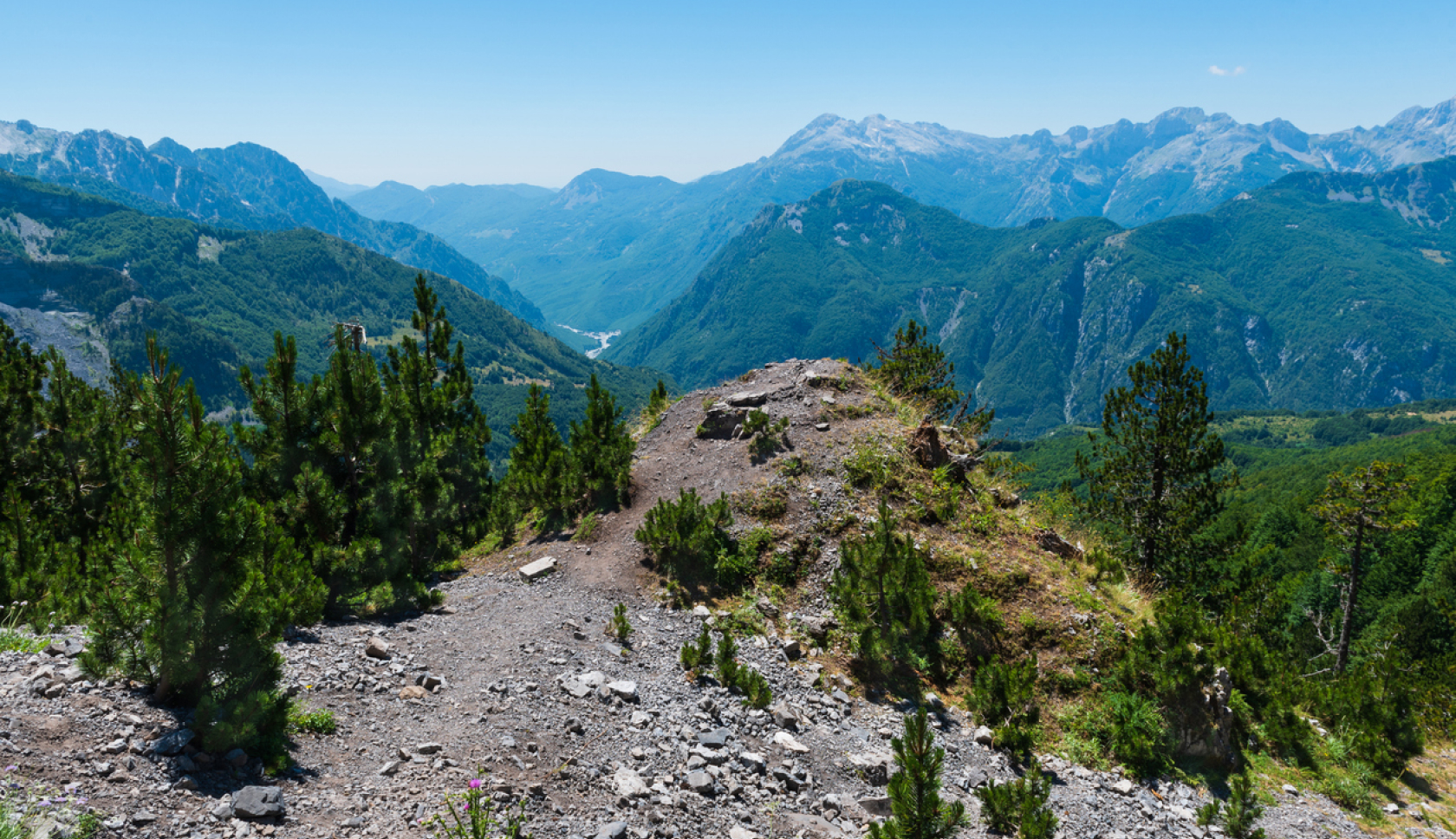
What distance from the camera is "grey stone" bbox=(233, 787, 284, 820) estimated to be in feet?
22.0

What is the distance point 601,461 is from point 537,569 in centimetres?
382

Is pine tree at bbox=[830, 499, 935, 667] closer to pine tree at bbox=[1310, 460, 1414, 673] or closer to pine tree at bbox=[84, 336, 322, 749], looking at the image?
pine tree at bbox=[84, 336, 322, 749]

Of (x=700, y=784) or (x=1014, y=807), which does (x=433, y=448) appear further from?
(x=1014, y=807)

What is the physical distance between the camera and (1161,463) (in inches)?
890

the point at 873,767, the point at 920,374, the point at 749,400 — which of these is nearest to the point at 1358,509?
the point at 920,374

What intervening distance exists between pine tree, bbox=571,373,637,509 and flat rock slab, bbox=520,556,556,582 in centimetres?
272

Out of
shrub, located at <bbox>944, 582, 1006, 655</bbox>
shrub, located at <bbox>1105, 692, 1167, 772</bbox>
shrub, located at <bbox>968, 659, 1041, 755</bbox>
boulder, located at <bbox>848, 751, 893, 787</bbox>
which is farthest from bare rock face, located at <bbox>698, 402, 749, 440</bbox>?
shrub, located at <bbox>1105, 692, 1167, 772</bbox>

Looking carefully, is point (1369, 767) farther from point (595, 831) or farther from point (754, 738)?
point (595, 831)

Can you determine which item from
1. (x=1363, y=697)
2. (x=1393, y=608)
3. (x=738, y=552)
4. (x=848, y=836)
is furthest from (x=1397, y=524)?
(x=1393, y=608)

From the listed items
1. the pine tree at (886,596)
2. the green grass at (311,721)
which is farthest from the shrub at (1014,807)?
the green grass at (311,721)

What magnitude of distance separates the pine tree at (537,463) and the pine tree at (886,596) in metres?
9.59

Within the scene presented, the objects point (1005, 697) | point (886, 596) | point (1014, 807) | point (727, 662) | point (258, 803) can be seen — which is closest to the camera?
point (258, 803)

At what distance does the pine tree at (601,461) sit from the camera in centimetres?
1944

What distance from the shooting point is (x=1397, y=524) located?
78.1ft
